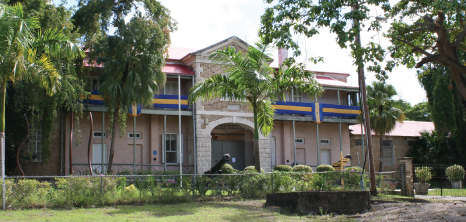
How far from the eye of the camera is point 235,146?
3091 centimetres

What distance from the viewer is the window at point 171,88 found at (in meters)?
29.1

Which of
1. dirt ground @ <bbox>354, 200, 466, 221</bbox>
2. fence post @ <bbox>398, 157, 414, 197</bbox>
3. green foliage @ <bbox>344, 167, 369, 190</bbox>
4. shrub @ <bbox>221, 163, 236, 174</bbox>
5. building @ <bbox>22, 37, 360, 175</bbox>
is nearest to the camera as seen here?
dirt ground @ <bbox>354, 200, 466, 221</bbox>

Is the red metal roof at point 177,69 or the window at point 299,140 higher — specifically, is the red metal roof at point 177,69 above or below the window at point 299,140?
above

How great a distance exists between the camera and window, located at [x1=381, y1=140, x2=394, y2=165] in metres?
36.8

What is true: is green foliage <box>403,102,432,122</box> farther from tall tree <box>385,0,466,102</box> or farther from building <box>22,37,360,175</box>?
tall tree <box>385,0,466,102</box>

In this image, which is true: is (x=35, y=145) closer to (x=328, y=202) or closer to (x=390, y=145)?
(x=328, y=202)

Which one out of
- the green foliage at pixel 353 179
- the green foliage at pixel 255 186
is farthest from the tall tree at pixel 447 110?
the green foliage at pixel 255 186

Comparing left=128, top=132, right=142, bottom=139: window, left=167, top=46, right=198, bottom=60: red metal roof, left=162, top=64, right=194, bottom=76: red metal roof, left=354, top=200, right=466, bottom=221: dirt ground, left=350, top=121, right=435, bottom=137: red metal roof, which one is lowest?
left=354, top=200, right=466, bottom=221: dirt ground

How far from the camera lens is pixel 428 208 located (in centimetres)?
1312

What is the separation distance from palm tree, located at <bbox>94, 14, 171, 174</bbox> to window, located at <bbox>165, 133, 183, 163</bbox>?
15.3ft

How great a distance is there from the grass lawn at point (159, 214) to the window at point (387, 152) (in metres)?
24.1

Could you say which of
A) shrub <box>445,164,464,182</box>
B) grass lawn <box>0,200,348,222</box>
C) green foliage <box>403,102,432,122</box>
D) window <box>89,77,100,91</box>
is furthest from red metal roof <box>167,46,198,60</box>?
green foliage <box>403,102,432,122</box>

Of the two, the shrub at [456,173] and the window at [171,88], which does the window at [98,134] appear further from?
the shrub at [456,173]

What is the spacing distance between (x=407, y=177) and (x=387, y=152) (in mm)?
17732
